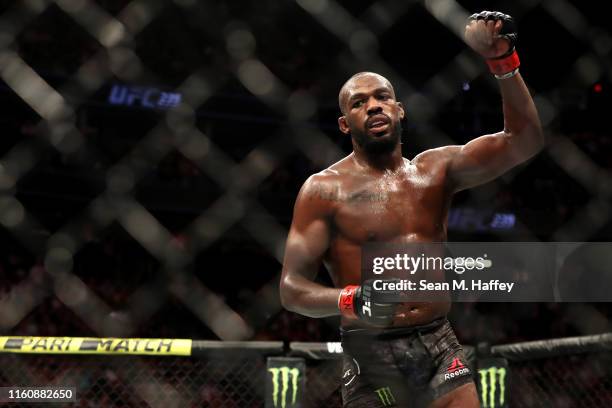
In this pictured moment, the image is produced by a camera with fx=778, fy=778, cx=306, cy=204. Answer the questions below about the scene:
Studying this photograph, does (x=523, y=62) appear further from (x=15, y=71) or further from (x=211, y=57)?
(x=15, y=71)

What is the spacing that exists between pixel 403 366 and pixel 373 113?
643 millimetres

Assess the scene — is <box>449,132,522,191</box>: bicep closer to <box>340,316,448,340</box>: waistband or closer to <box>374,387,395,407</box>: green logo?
<box>340,316,448,340</box>: waistband

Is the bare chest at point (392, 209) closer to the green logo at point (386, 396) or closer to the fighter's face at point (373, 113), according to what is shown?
the fighter's face at point (373, 113)

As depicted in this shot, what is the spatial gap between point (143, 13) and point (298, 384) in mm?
4696

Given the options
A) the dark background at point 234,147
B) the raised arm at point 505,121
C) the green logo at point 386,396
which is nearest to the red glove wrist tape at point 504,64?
the raised arm at point 505,121

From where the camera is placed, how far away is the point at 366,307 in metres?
1.69

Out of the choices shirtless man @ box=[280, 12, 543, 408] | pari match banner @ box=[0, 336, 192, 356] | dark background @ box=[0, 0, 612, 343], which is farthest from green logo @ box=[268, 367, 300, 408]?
dark background @ box=[0, 0, 612, 343]

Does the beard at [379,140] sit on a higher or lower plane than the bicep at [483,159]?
higher

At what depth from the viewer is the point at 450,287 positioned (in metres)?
2.01

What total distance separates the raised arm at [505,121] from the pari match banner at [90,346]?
1.28m

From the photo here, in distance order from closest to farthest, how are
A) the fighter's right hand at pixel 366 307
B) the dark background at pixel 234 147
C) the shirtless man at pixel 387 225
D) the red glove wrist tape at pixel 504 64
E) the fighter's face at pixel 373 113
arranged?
the fighter's right hand at pixel 366 307 → the red glove wrist tape at pixel 504 64 → the shirtless man at pixel 387 225 → the fighter's face at pixel 373 113 → the dark background at pixel 234 147

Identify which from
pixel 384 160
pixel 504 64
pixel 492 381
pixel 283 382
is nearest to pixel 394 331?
pixel 384 160

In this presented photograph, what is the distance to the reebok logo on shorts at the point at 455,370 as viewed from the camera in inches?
74.9

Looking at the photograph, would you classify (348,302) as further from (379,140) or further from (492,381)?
(492,381)
